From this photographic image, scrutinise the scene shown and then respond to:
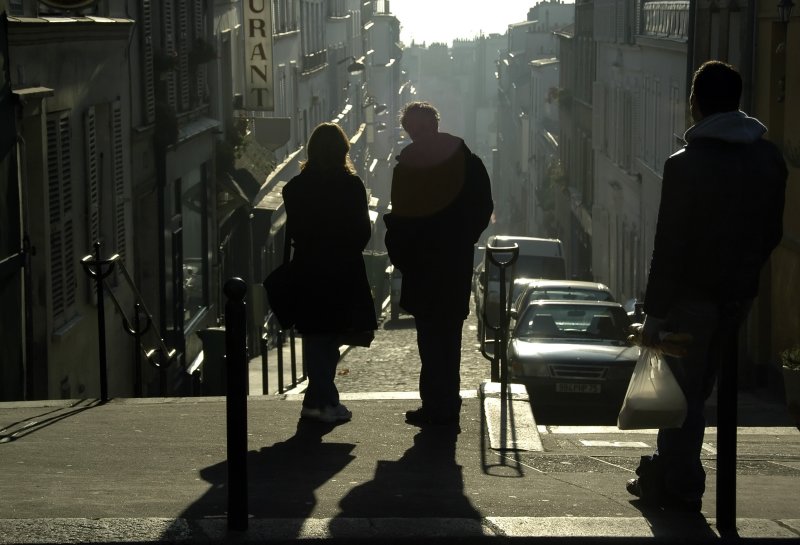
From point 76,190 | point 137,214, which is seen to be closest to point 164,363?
point 76,190

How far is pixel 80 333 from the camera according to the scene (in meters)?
14.7

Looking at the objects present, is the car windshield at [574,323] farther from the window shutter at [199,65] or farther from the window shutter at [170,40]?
the window shutter at [199,65]

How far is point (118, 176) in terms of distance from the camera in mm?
17547

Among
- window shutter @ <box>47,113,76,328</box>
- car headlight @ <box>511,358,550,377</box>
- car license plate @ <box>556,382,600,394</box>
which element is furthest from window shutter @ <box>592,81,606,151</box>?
window shutter @ <box>47,113,76,328</box>

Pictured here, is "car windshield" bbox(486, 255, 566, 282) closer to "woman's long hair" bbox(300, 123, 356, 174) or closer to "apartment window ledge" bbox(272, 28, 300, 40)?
"apartment window ledge" bbox(272, 28, 300, 40)

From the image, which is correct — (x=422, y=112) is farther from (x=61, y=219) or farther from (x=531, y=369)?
(x=531, y=369)

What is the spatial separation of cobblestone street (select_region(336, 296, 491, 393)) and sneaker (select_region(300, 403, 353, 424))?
11.3 m

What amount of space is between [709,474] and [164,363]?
311 inches

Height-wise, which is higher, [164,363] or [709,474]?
[709,474]

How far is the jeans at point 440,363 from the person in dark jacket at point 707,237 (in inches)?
107

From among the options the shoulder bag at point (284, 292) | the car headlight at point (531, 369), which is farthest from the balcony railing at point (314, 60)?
the shoulder bag at point (284, 292)

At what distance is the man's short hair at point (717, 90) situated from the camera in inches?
235

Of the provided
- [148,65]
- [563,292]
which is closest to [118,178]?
[148,65]

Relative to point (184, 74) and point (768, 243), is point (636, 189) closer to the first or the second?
point (184, 74)
